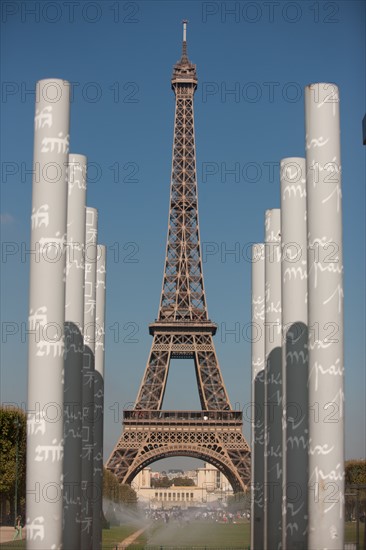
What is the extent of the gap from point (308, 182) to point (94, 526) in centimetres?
1603

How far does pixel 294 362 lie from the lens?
87.3 ft

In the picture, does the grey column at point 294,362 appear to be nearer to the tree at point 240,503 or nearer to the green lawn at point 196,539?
the green lawn at point 196,539

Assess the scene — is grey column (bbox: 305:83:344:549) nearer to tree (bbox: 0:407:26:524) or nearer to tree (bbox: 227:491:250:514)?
Answer: tree (bbox: 0:407:26:524)

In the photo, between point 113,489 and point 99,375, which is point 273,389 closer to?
point 99,375

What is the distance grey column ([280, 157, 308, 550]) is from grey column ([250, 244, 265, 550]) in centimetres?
1034

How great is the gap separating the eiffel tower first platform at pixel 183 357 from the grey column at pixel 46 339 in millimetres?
70785

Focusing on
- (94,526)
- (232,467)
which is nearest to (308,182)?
(94,526)

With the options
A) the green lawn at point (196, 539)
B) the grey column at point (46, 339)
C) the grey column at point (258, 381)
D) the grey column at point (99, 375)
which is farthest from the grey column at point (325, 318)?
the green lawn at point (196, 539)

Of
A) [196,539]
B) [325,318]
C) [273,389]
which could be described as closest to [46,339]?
[325,318]

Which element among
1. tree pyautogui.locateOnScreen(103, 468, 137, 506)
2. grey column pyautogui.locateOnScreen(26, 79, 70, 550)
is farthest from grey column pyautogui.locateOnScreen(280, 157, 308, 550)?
tree pyautogui.locateOnScreen(103, 468, 137, 506)

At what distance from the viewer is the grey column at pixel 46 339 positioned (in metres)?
20.4

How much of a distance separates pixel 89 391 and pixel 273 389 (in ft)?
20.8

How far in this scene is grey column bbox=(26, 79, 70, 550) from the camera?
66.8ft

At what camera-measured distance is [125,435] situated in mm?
94500
